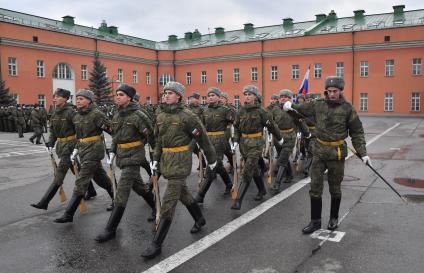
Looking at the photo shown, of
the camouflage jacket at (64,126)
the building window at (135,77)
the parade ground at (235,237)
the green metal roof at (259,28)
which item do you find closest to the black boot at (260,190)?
the parade ground at (235,237)

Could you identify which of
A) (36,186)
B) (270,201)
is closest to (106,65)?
(36,186)

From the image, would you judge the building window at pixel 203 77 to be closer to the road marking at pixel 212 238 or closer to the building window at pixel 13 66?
A: the building window at pixel 13 66

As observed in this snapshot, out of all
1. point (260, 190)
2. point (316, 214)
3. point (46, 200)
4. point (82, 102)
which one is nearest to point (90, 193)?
point (46, 200)

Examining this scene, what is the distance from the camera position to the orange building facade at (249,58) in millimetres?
39875

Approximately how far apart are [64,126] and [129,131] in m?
1.93

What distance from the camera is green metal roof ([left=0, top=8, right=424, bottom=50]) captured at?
4397cm

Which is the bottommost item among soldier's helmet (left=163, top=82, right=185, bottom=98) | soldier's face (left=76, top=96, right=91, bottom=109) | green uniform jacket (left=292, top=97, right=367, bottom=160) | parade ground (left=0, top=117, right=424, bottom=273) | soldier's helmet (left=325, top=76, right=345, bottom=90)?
parade ground (left=0, top=117, right=424, bottom=273)

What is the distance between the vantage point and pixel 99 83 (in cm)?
4447

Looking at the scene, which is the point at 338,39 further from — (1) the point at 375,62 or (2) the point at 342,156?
(2) the point at 342,156

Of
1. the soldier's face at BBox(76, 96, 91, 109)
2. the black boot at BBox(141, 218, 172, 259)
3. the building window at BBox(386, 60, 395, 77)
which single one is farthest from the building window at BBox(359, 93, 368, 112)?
the black boot at BBox(141, 218, 172, 259)

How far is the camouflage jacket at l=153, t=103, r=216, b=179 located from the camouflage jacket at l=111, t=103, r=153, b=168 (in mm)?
684

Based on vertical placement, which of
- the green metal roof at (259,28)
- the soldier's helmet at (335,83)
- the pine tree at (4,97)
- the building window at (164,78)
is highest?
the green metal roof at (259,28)

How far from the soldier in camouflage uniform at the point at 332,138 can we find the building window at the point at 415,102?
4018 centimetres

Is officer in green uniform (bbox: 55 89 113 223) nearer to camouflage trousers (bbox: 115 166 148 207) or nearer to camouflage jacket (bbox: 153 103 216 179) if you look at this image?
camouflage trousers (bbox: 115 166 148 207)
